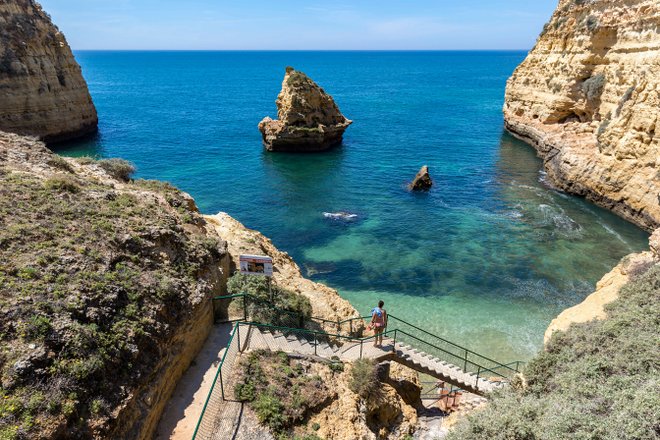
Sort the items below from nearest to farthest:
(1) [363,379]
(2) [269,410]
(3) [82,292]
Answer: (3) [82,292]
(2) [269,410]
(1) [363,379]

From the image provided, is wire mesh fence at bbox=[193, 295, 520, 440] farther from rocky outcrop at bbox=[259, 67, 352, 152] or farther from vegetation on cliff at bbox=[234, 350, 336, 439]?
rocky outcrop at bbox=[259, 67, 352, 152]

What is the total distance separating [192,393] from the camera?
1095cm

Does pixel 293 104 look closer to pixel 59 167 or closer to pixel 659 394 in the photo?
pixel 59 167

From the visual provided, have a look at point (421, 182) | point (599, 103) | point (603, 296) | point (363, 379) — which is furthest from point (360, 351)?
point (599, 103)

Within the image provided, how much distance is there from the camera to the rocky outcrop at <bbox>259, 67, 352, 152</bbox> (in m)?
52.2

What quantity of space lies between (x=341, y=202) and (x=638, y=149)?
908 inches

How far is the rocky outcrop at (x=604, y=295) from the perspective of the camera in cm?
1421

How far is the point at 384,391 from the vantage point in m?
13.3

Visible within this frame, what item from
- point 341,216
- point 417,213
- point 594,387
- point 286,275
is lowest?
point 341,216

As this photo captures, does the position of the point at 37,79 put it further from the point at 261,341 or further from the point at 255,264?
the point at 261,341

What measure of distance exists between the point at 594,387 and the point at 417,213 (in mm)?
25663

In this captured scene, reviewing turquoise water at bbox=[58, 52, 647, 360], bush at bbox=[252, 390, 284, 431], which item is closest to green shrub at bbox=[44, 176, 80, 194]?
bush at bbox=[252, 390, 284, 431]

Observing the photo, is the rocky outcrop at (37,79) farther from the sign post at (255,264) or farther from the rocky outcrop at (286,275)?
the sign post at (255,264)

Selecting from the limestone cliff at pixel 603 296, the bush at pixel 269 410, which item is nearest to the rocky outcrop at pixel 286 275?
the bush at pixel 269 410
